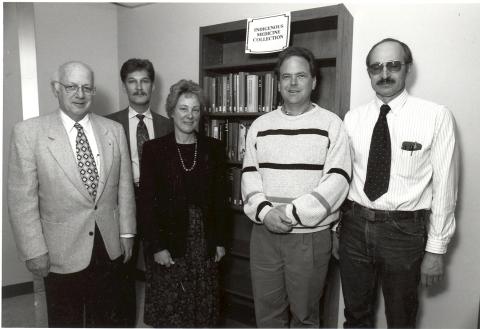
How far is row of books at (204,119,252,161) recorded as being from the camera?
2502mm

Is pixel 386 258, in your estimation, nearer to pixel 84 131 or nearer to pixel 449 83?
pixel 449 83

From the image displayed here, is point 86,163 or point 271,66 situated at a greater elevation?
point 271,66

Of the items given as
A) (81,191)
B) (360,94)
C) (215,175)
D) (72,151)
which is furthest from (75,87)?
(360,94)

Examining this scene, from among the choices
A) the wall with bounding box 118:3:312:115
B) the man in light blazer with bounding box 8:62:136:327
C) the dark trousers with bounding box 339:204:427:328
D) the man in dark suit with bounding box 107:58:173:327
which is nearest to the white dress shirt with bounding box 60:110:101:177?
the man in light blazer with bounding box 8:62:136:327

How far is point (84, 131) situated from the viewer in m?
1.77

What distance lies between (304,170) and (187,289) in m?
0.87

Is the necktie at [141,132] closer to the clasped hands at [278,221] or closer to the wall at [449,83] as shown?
the clasped hands at [278,221]

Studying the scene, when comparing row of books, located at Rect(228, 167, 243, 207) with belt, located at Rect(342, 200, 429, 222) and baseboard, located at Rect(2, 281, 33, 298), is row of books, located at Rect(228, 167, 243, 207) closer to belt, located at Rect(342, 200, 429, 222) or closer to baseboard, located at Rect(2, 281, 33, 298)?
belt, located at Rect(342, 200, 429, 222)

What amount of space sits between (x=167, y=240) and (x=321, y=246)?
77 centimetres

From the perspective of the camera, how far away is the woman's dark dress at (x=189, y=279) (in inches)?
75.7

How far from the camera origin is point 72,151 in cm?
169

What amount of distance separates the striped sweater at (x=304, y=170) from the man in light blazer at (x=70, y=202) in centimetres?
70

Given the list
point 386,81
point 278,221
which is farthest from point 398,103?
point 278,221

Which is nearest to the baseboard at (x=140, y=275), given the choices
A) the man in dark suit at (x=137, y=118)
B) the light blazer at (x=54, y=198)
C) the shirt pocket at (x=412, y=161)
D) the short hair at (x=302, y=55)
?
the man in dark suit at (x=137, y=118)
